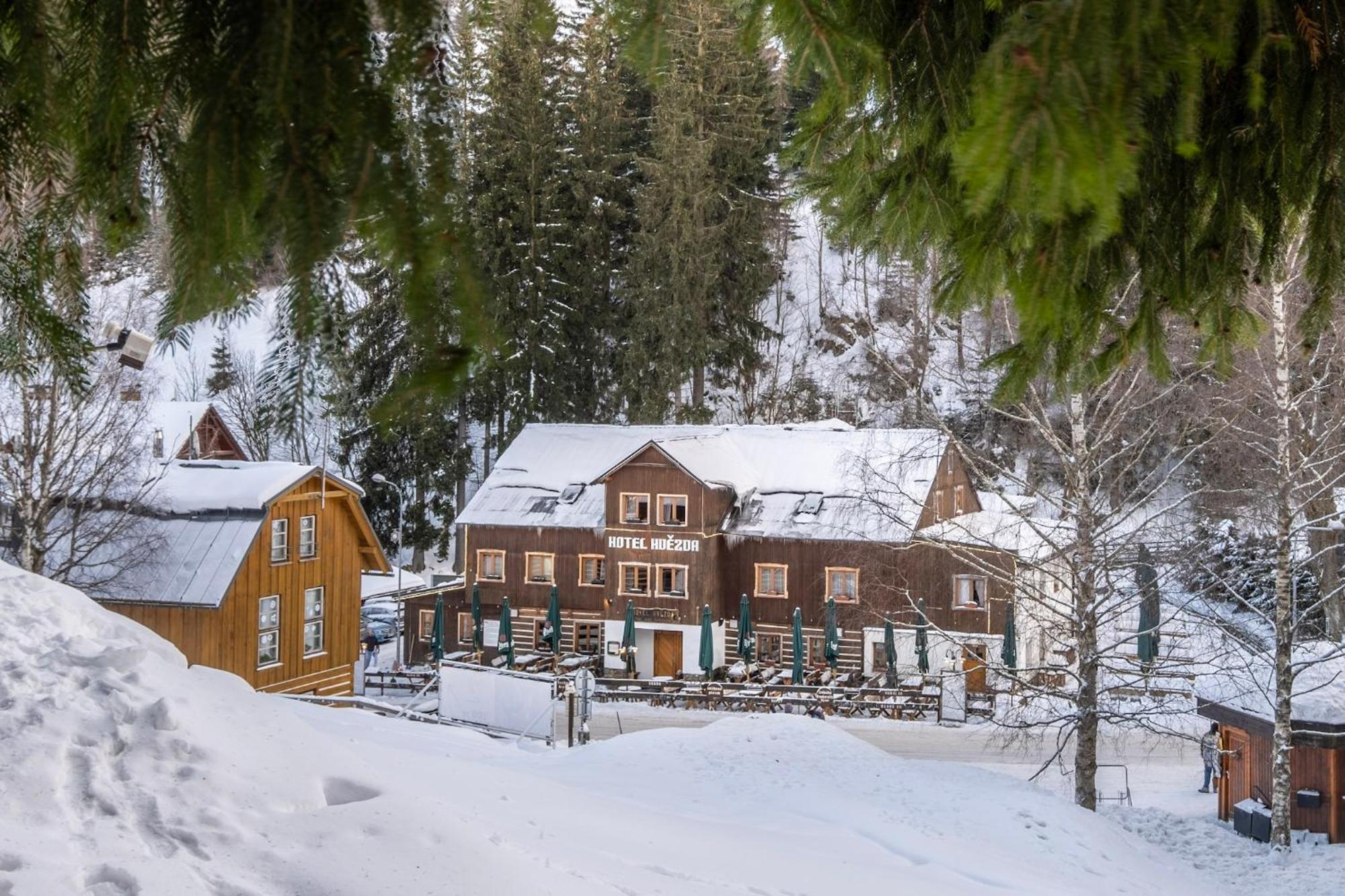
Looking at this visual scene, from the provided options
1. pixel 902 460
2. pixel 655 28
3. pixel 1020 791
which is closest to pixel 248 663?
pixel 902 460

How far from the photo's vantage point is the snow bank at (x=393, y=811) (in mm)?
5660

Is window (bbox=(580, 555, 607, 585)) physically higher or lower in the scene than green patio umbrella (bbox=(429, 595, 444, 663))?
higher

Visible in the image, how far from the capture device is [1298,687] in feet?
54.0

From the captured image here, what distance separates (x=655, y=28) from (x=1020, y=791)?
34.5 ft

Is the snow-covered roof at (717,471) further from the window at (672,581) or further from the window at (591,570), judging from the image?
the window at (672,581)

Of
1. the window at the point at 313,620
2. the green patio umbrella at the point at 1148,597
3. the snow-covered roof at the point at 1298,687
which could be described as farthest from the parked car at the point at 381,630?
the snow-covered roof at the point at 1298,687

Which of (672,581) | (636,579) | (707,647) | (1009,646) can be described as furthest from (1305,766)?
(636,579)

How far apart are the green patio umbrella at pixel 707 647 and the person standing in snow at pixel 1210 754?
10.3m

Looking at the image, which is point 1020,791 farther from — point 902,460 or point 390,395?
point 390,395

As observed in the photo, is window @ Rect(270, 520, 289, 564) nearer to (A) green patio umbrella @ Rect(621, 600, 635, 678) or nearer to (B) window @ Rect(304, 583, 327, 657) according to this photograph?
(B) window @ Rect(304, 583, 327, 657)

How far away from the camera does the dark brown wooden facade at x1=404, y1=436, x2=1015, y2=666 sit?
26.8 metres

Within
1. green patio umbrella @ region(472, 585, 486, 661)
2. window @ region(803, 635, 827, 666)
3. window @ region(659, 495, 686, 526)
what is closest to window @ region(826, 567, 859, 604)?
window @ region(803, 635, 827, 666)

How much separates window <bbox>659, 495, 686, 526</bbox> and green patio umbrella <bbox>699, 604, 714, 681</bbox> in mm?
2682

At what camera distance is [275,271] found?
7.45 feet
